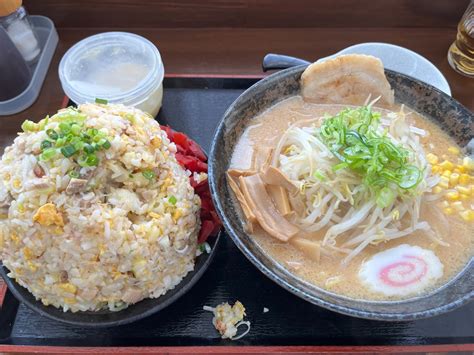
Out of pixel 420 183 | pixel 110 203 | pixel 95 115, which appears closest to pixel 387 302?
pixel 420 183

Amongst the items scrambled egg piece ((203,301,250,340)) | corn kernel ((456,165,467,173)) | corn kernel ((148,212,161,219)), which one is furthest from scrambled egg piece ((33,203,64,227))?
corn kernel ((456,165,467,173))

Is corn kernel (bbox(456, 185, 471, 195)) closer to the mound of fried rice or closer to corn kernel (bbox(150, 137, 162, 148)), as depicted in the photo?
the mound of fried rice

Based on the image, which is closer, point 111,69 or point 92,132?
point 92,132

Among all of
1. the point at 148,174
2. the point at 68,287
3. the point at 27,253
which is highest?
the point at 148,174

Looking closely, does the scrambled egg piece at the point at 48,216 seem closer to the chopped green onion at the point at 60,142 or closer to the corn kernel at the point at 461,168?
the chopped green onion at the point at 60,142

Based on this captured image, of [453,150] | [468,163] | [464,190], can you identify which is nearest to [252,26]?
[453,150]

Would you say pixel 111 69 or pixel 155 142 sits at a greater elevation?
pixel 155 142

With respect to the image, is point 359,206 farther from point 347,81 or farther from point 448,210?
point 347,81
